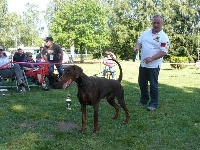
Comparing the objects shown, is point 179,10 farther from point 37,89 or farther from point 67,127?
point 67,127

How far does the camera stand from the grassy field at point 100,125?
14.1ft

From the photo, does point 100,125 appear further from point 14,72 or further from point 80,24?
point 80,24

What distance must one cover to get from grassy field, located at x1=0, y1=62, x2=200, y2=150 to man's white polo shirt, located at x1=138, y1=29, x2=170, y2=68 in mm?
1055

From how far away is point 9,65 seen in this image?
9.20 m

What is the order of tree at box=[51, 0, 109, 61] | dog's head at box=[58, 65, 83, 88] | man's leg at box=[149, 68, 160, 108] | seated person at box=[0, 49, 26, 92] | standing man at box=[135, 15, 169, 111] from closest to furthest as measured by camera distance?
1. dog's head at box=[58, 65, 83, 88]
2. standing man at box=[135, 15, 169, 111]
3. man's leg at box=[149, 68, 160, 108]
4. seated person at box=[0, 49, 26, 92]
5. tree at box=[51, 0, 109, 61]

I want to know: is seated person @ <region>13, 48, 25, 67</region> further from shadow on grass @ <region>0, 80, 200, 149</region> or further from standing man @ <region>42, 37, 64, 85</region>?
shadow on grass @ <region>0, 80, 200, 149</region>

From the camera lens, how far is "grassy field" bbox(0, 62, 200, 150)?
429cm

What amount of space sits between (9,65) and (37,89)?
117 cm

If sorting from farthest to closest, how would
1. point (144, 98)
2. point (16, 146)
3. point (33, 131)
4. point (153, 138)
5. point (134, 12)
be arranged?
point (134, 12), point (144, 98), point (33, 131), point (153, 138), point (16, 146)

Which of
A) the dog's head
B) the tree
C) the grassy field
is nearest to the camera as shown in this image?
the grassy field

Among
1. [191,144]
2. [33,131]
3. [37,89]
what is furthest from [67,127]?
[37,89]

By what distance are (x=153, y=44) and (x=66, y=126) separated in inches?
104

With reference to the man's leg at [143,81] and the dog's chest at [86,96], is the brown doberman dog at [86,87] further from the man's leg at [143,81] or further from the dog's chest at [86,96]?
the man's leg at [143,81]

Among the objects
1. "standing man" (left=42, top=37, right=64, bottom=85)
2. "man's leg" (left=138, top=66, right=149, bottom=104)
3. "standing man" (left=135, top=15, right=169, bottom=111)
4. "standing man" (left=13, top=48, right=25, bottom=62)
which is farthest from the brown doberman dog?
"standing man" (left=13, top=48, right=25, bottom=62)
